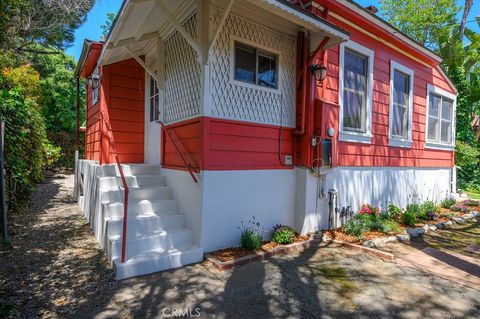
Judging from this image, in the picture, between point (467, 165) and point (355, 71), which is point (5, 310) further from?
point (467, 165)

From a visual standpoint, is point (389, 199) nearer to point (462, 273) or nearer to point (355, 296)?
point (462, 273)

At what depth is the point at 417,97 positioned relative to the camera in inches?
300

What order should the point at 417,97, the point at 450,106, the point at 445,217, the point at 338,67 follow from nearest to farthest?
the point at 338,67 < the point at 445,217 < the point at 417,97 < the point at 450,106

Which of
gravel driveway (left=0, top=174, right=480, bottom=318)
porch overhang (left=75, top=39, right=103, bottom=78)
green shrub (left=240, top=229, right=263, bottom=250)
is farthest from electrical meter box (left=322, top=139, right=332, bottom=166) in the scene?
porch overhang (left=75, top=39, right=103, bottom=78)

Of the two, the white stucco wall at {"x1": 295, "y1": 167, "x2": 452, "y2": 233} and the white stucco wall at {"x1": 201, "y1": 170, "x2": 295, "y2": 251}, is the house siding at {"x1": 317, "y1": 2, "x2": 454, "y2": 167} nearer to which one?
the white stucco wall at {"x1": 295, "y1": 167, "x2": 452, "y2": 233}

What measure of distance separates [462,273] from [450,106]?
25.3 ft

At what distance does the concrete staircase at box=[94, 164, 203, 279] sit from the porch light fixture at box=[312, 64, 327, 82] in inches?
127

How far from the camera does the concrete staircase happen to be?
3.56m

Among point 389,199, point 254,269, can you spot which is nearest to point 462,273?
point 254,269

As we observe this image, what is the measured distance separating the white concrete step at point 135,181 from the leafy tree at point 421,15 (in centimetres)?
1913

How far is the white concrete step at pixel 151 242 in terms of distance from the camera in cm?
361

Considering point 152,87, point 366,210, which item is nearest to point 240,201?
point 366,210

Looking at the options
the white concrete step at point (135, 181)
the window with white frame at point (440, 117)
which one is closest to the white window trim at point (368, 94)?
the window with white frame at point (440, 117)

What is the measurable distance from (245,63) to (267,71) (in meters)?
0.47
